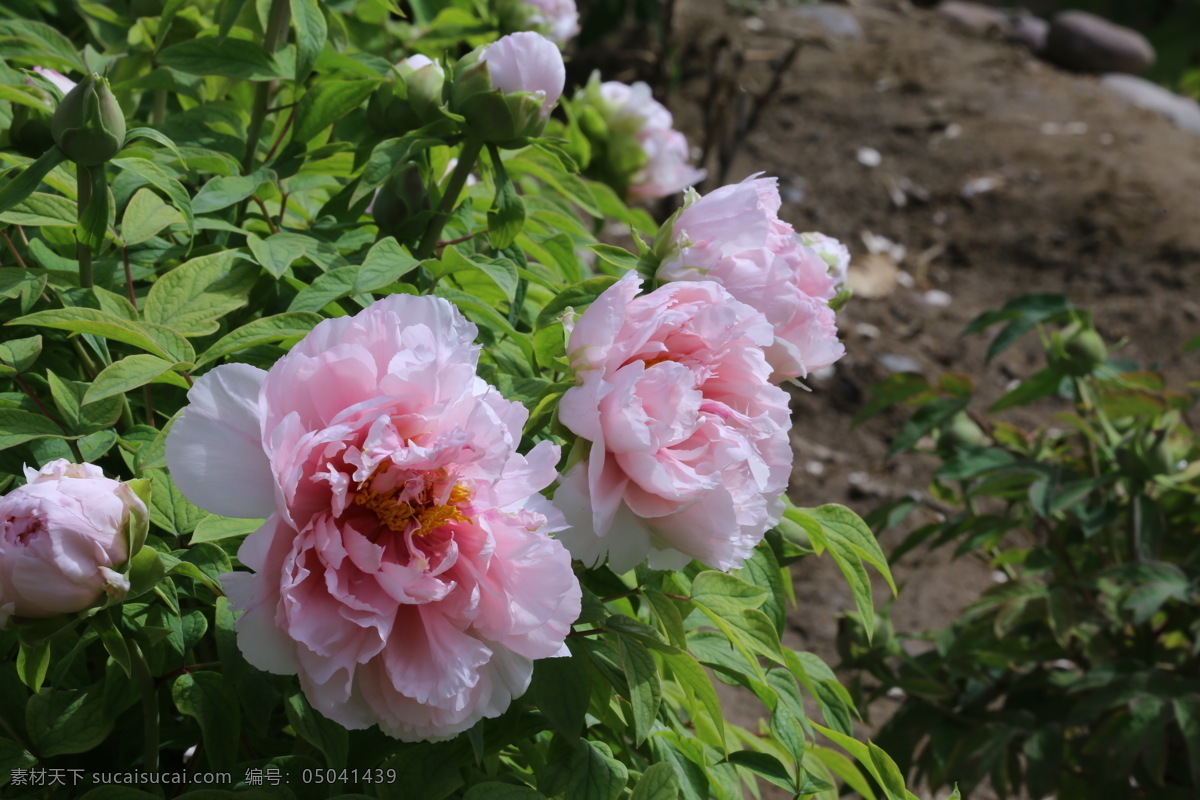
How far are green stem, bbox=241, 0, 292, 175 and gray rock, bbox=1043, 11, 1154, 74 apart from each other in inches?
187

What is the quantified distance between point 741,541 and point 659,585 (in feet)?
0.48

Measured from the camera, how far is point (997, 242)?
3645 millimetres

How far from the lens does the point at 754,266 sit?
2.46 ft

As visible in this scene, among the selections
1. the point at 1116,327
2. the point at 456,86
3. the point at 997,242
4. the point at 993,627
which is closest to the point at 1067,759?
the point at 993,627

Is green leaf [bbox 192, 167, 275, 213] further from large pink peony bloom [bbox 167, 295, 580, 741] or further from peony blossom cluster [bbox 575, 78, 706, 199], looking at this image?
peony blossom cluster [bbox 575, 78, 706, 199]

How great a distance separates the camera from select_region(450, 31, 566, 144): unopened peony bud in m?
0.79

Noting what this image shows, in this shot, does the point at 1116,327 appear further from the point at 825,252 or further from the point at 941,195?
the point at 825,252

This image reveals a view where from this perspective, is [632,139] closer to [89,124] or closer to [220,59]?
[220,59]

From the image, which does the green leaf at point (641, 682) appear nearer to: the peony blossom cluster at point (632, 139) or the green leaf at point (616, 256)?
the green leaf at point (616, 256)

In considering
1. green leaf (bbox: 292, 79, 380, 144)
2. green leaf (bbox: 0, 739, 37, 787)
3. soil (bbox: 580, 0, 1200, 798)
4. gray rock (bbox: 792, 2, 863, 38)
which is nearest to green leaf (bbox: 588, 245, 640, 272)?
green leaf (bbox: 292, 79, 380, 144)

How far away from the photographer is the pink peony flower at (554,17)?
1276mm

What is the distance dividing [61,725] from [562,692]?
317mm

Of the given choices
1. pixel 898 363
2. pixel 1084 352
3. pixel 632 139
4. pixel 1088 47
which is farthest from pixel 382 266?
pixel 1088 47

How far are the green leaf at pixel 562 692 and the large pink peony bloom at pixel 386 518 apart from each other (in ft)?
0.29
